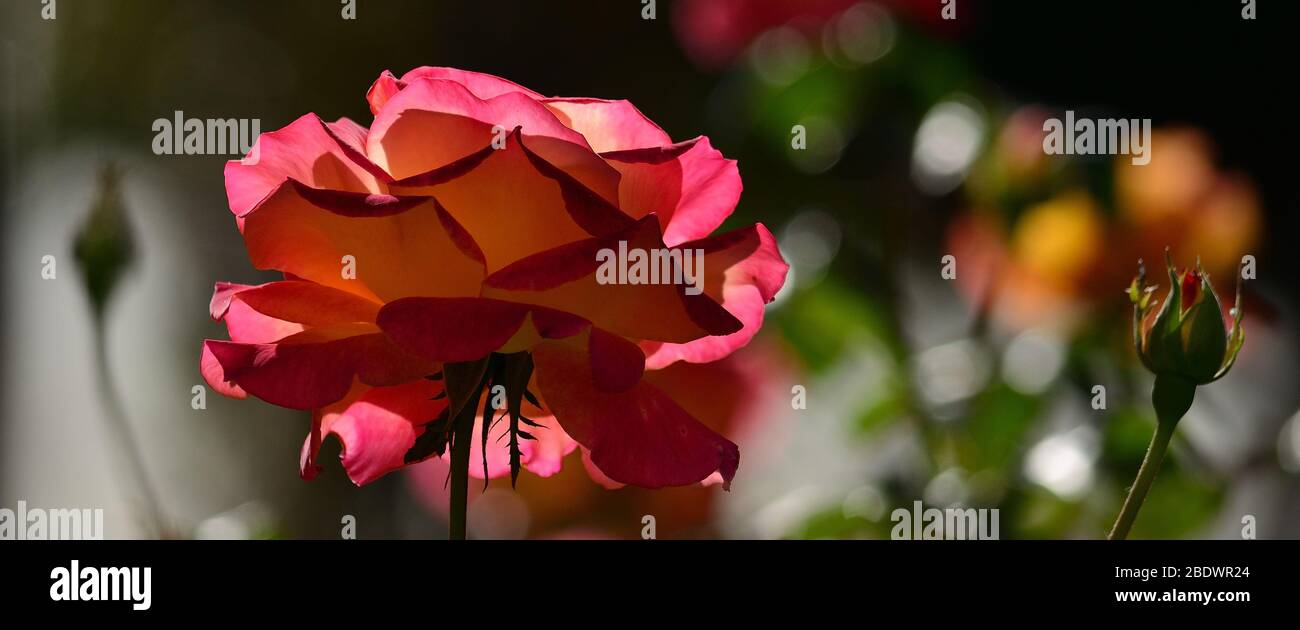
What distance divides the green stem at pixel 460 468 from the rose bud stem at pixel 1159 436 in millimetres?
93

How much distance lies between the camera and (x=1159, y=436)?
0.53ft

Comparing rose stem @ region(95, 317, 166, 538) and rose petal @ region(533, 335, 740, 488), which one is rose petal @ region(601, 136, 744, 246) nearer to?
rose petal @ region(533, 335, 740, 488)

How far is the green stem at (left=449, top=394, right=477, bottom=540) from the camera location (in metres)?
0.15

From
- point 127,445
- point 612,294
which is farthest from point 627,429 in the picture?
point 127,445

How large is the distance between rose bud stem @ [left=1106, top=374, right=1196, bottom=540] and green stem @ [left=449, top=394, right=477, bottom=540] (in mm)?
93

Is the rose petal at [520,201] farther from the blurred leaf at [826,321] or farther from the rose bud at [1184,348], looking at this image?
the blurred leaf at [826,321]

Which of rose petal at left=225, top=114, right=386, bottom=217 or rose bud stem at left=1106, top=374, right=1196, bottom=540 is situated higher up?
rose petal at left=225, top=114, right=386, bottom=217

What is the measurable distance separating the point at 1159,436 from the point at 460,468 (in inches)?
3.9

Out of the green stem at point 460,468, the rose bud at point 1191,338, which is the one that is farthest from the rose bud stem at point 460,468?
the rose bud at point 1191,338

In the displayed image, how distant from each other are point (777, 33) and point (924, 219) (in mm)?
100

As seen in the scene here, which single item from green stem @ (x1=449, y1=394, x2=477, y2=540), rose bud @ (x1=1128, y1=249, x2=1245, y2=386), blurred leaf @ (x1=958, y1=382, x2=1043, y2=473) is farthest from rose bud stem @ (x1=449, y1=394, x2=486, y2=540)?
blurred leaf @ (x1=958, y1=382, x2=1043, y2=473)

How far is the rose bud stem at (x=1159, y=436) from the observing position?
0.16 meters

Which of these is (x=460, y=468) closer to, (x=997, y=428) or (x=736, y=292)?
(x=736, y=292)
